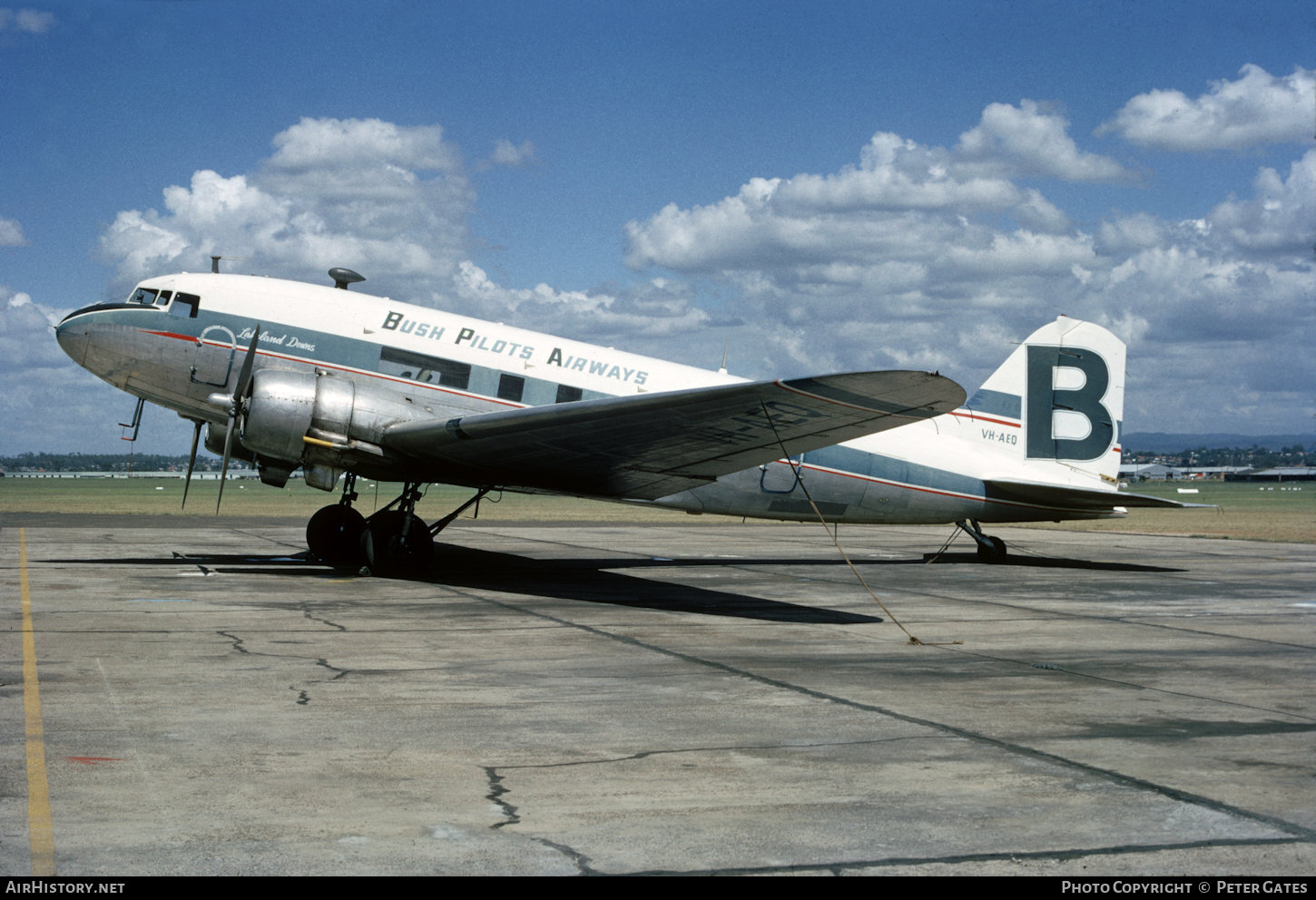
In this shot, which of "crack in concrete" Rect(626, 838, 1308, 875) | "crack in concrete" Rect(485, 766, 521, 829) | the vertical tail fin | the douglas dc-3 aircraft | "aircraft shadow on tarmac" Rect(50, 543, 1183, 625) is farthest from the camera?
the vertical tail fin

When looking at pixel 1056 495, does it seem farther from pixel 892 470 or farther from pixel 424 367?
pixel 424 367

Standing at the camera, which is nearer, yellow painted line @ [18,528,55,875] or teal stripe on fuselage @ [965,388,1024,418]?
yellow painted line @ [18,528,55,875]

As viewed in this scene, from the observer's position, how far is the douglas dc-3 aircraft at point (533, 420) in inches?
588

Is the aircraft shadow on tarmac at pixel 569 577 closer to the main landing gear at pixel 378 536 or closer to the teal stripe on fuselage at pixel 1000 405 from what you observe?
the main landing gear at pixel 378 536

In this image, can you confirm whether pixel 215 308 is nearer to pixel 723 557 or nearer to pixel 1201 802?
pixel 723 557

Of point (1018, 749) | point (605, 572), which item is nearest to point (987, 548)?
point (605, 572)

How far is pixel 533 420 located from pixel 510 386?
3.89 m

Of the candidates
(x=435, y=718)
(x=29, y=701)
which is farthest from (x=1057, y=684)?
(x=29, y=701)

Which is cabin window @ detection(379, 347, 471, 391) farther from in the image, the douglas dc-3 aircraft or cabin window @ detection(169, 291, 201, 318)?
cabin window @ detection(169, 291, 201, 318)

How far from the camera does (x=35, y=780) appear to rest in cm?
576

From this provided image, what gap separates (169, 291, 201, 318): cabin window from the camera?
689 inches

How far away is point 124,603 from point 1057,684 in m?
10.8

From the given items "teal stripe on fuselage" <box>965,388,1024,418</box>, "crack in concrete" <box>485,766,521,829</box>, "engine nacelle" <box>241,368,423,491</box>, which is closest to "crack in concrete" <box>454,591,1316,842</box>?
"crack in concrete" <box>485,766,521,829</box>

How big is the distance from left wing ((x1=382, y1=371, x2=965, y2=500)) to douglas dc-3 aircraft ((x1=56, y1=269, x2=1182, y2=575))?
0.05 metres
